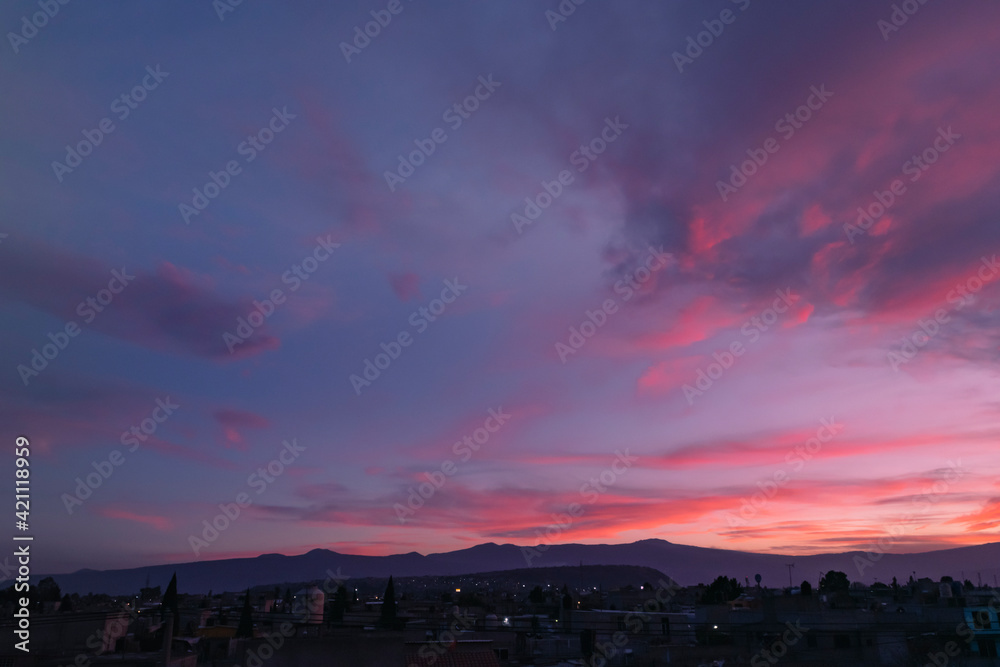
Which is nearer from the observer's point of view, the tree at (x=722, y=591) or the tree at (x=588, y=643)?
the tree at (x=588, y=643)

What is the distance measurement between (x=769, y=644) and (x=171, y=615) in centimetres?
4426

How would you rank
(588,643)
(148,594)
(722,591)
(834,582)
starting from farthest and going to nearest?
(148,594) < (834,582) < (722,591) < (588,643)

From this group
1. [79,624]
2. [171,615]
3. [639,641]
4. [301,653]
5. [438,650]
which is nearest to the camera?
[171,615]

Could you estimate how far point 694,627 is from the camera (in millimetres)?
59812

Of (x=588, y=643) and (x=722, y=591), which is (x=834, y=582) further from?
(x=588, y=643)

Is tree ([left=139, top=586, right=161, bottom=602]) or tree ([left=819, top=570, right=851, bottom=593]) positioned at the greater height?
tree ([left=819, top=570, right=851, bottom=593])

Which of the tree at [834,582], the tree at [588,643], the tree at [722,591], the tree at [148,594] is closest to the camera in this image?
the tree at [588,643]

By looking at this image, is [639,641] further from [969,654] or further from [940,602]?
[940,602]

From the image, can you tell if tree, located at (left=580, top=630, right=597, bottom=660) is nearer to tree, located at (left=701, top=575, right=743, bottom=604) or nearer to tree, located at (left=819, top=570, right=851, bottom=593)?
tree, located at (left=701, top=575, right=743, bottom=604)

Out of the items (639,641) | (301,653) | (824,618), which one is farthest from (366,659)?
(824,618)

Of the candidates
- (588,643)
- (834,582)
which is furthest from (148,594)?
(834,582)

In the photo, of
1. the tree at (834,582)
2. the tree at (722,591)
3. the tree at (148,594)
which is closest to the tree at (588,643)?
the tree at (722,591)

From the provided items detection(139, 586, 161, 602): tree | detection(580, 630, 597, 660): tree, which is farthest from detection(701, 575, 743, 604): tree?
detection(139, 586, 161, 602): tree

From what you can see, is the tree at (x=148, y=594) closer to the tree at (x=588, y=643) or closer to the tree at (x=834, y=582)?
the tree at (x=588, y=643)
